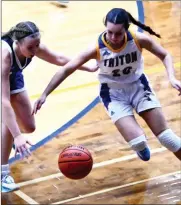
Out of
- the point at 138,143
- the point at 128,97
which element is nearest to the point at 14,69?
the point at 128,97

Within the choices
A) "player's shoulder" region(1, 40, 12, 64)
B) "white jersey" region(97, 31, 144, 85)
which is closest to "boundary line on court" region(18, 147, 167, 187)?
"white jersey" region(97, 31, 144, 85)

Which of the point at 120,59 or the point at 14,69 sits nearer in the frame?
the point at 120,59

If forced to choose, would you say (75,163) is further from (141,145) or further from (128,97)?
(128,97)

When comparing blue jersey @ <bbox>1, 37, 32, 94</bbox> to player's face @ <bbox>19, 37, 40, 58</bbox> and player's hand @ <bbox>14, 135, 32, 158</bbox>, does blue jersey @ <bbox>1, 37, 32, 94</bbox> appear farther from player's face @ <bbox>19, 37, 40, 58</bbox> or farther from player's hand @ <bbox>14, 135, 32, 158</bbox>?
player's hand @ <bbox>14, 135, 32, 158</bbox>

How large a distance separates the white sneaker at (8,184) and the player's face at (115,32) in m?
1.63

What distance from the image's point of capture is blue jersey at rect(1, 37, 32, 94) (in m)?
5.28

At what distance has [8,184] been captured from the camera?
5.78m

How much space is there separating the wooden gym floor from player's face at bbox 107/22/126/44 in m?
1.37

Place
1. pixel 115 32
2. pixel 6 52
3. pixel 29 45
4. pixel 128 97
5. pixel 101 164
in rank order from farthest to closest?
pixel 101 164
pixel 128 97
pixel 6 52
pixel 29 45
pixel 115 32

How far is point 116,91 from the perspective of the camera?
5.34 meters

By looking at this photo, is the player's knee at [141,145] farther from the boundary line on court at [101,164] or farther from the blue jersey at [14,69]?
the blue jersey at [14,69]

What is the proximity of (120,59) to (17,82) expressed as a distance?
967 mm

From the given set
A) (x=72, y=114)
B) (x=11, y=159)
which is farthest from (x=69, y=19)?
(x=11, y=159)

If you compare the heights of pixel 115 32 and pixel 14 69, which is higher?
pixel 115 32
